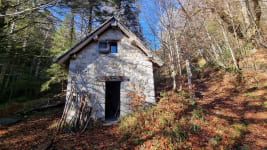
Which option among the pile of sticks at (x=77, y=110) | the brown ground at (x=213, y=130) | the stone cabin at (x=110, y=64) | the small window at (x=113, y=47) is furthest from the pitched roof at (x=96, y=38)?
the brown ground at (x=213, y=130)

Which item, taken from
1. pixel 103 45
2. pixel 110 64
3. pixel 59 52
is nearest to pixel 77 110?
pixel 110 64

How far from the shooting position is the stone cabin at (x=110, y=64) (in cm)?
652

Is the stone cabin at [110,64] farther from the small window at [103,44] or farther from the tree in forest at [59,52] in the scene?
the tree in forest at [59,52]

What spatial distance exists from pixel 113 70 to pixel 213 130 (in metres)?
5.67

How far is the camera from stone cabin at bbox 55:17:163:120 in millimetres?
6523

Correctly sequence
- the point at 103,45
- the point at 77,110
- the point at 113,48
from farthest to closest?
the point at 113,48
the point at 103,45
the point at 77,110

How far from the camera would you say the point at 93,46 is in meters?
7.14

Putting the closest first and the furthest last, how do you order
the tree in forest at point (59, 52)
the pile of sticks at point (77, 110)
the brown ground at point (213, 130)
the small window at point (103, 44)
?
the brown ground at point (213, 130), the pile of sticks at point (77, 110), the small window at point (103, 44), the tree in forest at point (59, 52)

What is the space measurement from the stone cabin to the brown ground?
61.6 inches

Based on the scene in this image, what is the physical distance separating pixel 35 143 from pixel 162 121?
226 inches

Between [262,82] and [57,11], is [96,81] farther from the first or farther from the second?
[262,82]

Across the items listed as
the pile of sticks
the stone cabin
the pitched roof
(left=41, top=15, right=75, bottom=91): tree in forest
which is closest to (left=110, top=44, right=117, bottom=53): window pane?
the stone cabin

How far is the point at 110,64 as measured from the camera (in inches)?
273

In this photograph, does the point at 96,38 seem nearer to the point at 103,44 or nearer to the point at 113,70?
the point at 103,44
